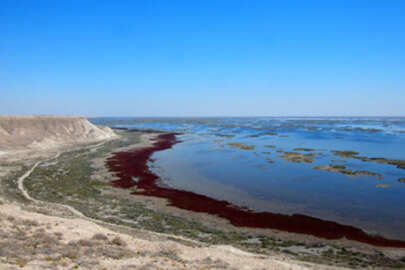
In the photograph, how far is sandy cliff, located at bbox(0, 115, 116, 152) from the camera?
5838cm

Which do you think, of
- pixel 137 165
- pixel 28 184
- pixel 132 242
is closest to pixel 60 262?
pixel 132 242

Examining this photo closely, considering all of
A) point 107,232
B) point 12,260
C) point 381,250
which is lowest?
point 381,250

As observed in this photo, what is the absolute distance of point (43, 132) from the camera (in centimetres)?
6669

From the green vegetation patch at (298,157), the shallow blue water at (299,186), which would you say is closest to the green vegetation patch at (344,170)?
the shallow blue water at (299,186)

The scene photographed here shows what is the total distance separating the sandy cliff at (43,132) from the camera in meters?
58.4

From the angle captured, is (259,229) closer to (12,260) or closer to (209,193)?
(209,193)

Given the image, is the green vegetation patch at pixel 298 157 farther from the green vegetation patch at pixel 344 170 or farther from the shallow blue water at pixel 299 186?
the green vegetation patch at pixel 344 170

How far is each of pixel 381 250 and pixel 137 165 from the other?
33.3 m

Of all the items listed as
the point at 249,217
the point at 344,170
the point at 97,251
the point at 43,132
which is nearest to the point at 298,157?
the point at 344,170

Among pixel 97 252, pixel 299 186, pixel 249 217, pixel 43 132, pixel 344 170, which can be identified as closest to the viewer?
pixel 97 252

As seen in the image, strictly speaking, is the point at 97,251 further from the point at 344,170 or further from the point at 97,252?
the point at 344,170

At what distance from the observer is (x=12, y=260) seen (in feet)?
36.0

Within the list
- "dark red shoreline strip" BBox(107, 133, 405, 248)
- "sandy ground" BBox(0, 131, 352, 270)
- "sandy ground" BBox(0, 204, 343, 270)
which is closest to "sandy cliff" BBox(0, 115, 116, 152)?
"dark red shoreline strip" BBox(107, 133, 405, 248)

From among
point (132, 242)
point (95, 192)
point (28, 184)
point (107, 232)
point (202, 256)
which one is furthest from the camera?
point (28, 184)
